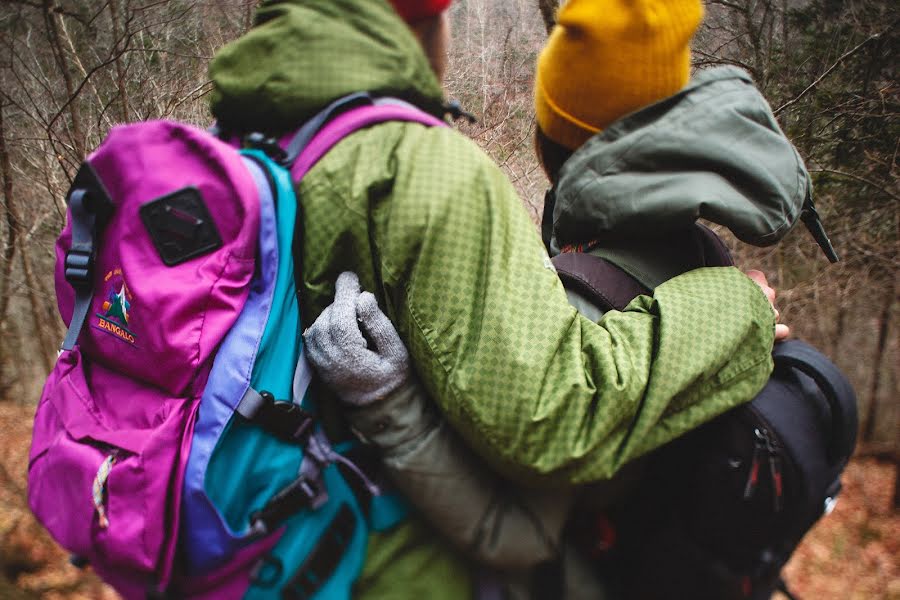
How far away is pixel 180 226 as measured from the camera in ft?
2.91

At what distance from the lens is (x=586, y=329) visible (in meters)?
0.96

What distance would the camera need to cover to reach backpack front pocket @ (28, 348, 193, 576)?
880 mm

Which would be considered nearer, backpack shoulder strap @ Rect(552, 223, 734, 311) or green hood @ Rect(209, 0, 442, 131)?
green hood @ Rect(209, 0, 442, 131)

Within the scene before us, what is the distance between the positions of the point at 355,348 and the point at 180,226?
1.10 feet

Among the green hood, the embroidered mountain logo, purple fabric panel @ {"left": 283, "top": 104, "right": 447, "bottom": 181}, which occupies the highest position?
the green hood

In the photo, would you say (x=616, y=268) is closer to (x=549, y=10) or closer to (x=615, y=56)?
(x=615, y=56)

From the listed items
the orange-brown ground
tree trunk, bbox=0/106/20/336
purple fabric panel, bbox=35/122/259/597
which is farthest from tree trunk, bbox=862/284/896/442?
tree trunk, bbox=0/106/20/336

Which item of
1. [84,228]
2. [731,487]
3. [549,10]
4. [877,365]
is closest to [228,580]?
[84,228]

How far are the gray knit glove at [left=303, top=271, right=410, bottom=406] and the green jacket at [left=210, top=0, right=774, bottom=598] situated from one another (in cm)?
3

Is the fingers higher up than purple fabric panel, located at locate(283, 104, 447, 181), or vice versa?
purple fabric panel, located at locate(283, 104, 447, 181)

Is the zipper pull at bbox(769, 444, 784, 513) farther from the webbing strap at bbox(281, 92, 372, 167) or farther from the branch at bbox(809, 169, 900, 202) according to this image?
the branch at bbox(809, 169, 900, 202)

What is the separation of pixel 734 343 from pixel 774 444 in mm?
211

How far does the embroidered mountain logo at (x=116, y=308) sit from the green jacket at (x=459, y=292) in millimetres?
284

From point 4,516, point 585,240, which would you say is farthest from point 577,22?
point 4,516
